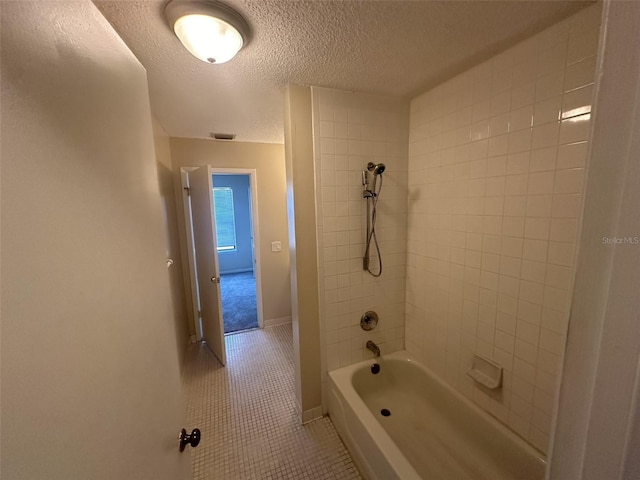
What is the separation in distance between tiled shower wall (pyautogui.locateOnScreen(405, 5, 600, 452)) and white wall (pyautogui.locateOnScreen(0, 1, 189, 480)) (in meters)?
1.49

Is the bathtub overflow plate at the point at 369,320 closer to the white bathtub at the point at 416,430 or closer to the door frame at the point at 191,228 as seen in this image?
the white bathtub at the point at 416,430

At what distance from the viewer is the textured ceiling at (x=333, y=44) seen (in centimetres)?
100

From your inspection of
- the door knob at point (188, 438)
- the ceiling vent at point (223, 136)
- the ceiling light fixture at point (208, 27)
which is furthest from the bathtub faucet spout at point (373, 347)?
the ceiling vent at point (223, 136)

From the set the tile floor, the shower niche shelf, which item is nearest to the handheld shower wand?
the shower niche shelf

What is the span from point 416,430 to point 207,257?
2261 millimetres

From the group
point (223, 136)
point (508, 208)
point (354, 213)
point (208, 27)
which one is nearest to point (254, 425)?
→ point (354, 213)

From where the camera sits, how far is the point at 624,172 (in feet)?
0.93

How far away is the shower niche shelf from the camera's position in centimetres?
144

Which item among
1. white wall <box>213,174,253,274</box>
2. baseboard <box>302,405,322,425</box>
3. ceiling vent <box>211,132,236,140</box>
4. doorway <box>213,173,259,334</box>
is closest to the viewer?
baseboard <box>302,405,322,425</box>

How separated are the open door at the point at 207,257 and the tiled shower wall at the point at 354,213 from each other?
1.19 meters

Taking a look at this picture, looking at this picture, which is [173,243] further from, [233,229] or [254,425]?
[233,229]

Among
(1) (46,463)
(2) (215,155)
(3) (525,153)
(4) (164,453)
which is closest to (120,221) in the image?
(1) (46,463)

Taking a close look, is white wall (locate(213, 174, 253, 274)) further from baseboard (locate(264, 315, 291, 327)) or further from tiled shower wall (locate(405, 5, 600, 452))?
tiled shower wall (locate(405, 5, 600, 452))

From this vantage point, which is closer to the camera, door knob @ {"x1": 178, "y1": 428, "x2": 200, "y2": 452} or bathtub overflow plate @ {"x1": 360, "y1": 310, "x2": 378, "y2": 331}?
door knob @ {"x1": 178, "y1": 428, "x2": 200, "y2": 452}
